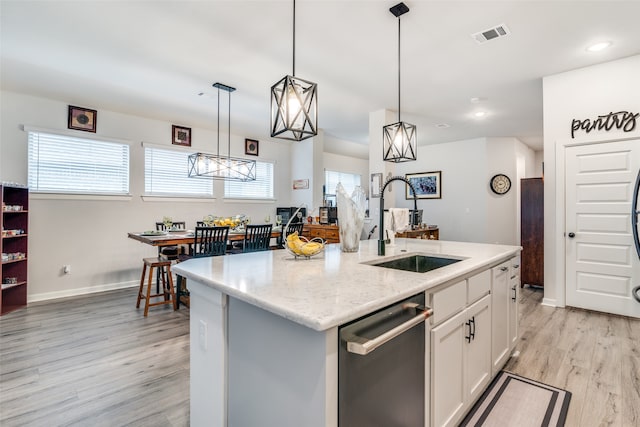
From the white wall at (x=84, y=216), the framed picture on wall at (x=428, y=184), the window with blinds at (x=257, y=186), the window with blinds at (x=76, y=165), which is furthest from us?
the framed picture on wall at (x=428, y=184)

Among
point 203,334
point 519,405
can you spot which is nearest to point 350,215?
point 203,334

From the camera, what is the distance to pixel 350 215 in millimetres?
2082

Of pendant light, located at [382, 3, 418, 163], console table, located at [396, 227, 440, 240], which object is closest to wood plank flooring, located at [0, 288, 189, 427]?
pendant light, located at [382, 3, 418, 163]

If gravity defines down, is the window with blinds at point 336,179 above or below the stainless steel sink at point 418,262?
above

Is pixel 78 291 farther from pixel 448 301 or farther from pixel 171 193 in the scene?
pixel 448 301

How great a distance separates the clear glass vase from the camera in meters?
2.04

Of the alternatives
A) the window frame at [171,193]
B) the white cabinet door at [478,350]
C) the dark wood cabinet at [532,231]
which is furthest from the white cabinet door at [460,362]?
the window frame at [171,193]

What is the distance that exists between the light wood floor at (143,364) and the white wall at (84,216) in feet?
2.75

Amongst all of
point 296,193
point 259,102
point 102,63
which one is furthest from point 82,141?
point 296,193

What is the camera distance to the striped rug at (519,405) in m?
1.74

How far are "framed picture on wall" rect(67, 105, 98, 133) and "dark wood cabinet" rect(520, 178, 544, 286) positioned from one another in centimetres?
650

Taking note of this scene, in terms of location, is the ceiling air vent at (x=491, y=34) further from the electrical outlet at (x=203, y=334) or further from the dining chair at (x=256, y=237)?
the electrical outlet at (x=203, y=334)

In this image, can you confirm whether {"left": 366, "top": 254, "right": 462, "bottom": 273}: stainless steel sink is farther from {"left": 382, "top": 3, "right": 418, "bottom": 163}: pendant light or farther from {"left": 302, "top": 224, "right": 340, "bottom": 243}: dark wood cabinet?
{"left": 302, "top": 224, "right": 340, "bottom": 243}: dark wood cabinet

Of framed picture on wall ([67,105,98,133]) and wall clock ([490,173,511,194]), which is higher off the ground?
framed picture on wall ([67,105,98,133])
